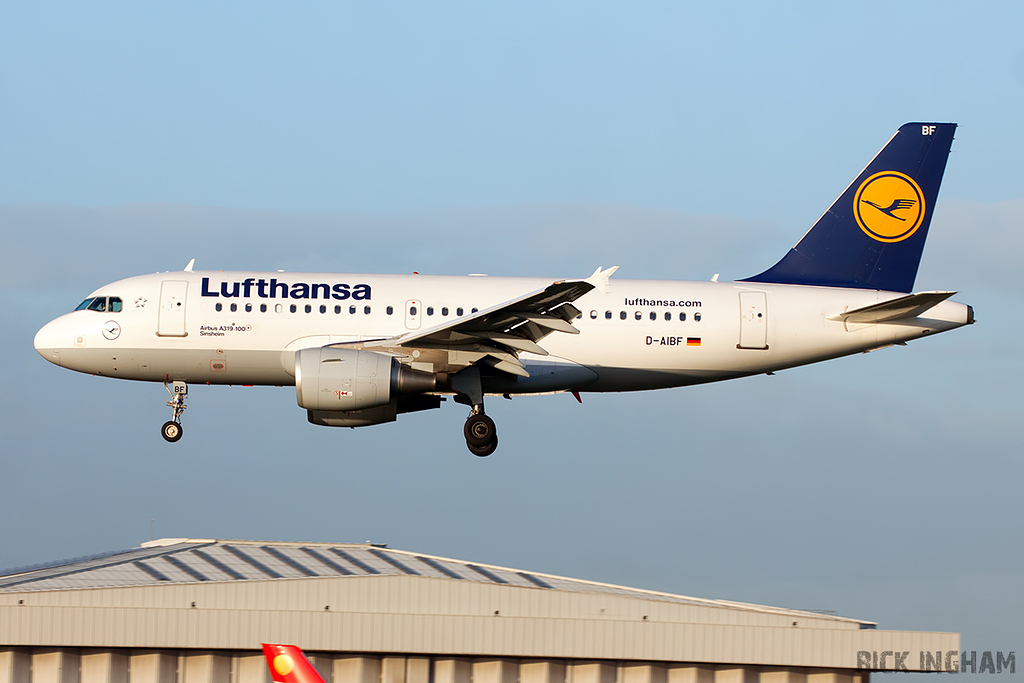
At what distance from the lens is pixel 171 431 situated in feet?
107

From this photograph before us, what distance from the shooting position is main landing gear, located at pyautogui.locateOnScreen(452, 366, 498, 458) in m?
31.1

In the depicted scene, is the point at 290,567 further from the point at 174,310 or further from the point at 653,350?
Answer: the point at 653,350

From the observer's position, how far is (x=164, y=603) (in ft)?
99.9

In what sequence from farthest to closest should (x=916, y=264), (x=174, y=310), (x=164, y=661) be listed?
(x=916, y=264), (x=174, y=310), (x=164, y=661)

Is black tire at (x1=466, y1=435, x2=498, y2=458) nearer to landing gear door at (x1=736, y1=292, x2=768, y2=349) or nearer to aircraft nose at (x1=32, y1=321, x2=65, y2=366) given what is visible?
landing gear door at (x1=736, y1=292, x2=768, y2=349)

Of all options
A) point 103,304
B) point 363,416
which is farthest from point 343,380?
point 103,304

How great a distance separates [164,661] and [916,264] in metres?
21.2

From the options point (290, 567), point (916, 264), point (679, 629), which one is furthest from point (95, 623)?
point (916, 264)

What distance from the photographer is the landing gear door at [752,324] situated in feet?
106

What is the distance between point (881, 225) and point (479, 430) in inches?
483

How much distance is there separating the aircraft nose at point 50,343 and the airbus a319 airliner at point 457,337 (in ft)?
0.08

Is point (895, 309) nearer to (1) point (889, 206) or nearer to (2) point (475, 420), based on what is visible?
(1) point (889, 206)

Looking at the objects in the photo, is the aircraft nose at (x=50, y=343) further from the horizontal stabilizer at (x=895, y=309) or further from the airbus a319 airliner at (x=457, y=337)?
the horizontal stabilizer at (x=895, y=309)

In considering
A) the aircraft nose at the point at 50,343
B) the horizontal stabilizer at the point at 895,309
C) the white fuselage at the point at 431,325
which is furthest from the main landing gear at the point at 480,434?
the aircraft nose at the point at 50,343
